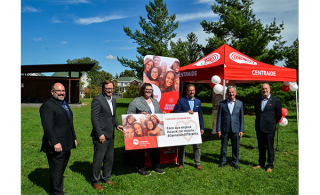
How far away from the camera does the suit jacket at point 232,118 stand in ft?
16.7

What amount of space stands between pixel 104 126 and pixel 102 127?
0.04m

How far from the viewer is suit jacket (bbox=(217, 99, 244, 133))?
16.7ft

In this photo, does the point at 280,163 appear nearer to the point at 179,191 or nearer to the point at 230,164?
the point at 230,164

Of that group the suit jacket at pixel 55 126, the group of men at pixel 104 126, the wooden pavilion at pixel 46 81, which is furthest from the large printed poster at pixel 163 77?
the wooden pavilion at pixel 46 81

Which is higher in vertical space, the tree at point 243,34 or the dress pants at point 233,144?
the tree at point 243,34

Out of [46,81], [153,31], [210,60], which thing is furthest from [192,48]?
[210,60]

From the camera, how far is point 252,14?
22406 millimetres

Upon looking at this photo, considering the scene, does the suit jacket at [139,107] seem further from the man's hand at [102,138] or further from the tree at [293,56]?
the tree at [293,56]

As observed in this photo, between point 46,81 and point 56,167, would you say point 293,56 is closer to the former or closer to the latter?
point 56,167

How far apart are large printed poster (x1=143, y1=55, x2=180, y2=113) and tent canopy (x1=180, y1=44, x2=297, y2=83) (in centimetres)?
126

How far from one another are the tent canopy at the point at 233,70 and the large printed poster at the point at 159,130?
214 centimetres

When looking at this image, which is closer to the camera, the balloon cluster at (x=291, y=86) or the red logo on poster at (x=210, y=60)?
the balloon cluster at (x=291, y=86)

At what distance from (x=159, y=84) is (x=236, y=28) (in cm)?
1605

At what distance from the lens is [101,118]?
4.00m
